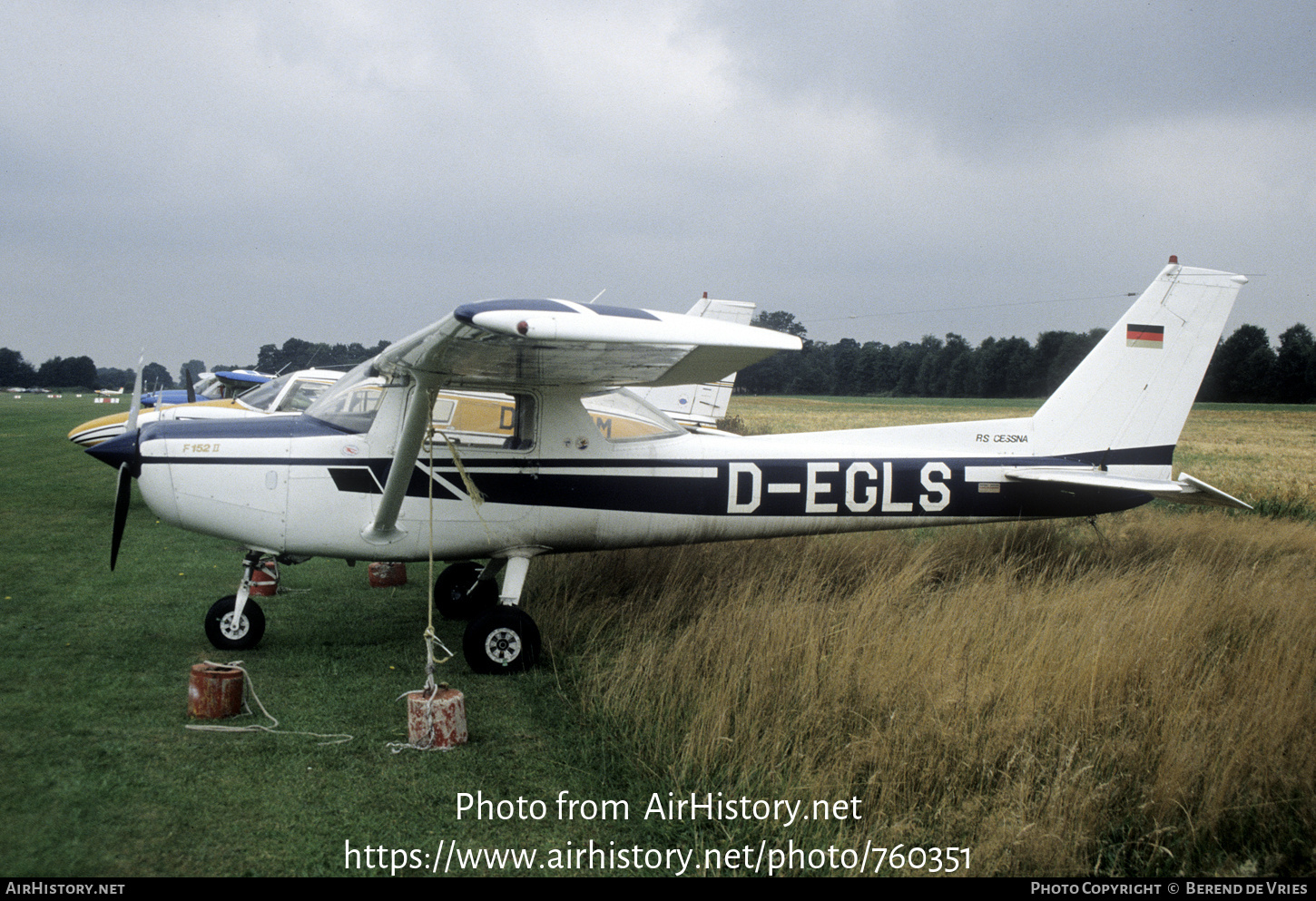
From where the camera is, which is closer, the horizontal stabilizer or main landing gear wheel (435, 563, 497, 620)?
the horizontal stabilizer

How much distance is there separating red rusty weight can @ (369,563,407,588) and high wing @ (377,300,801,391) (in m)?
3.12

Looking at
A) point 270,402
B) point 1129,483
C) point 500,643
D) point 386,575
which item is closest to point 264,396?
point 270,402

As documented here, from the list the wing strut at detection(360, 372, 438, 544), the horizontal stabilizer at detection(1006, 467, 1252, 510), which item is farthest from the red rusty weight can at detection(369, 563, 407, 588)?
the horizontal stabilizer at detection(1006, 467, 1252, 510)

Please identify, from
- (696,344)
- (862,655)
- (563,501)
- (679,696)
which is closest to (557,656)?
(563,501)

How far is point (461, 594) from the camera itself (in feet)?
23.4

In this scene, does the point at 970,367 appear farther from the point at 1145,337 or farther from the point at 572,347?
the point at 572,347

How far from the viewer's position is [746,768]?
142 inches

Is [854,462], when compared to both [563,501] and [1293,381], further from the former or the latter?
[1293,381]

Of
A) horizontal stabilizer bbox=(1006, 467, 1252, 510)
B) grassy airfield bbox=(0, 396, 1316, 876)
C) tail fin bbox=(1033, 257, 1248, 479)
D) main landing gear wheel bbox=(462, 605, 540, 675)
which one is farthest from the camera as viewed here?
tail fin bbox=(1033, 257, 1248, 479)

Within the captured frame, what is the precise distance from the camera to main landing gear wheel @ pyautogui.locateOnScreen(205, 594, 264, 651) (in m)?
5.59

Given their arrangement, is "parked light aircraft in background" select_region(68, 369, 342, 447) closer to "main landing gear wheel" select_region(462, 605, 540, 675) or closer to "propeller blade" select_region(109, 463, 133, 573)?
"propeller blade" select_region(109, 463, 133, 573)

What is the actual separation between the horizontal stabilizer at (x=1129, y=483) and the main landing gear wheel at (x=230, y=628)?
595 cm

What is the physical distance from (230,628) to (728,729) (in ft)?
12.1

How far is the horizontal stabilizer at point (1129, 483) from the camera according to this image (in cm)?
652
